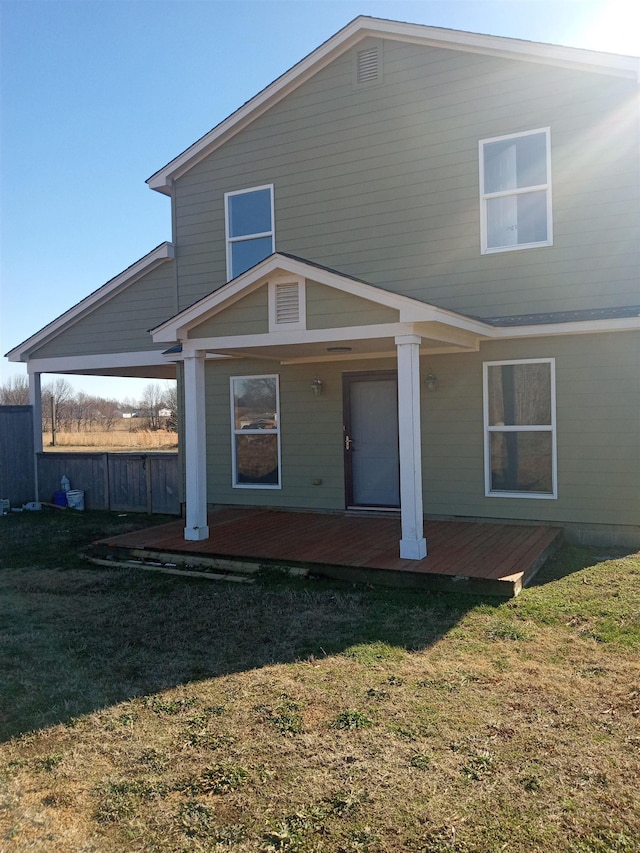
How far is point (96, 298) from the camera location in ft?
38.9

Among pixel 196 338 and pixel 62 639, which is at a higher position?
pixel 196 338

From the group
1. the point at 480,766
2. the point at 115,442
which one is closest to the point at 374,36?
the point at 480,766

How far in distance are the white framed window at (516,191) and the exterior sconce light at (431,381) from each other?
1705 millimetres

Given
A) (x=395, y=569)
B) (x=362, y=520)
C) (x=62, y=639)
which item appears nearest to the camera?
(x=62, y=639)

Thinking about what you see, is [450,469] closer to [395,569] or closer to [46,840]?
[395,569]

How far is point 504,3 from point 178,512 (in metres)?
8.87

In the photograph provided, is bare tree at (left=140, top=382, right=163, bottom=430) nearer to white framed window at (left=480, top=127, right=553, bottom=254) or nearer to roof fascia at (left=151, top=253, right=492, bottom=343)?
roof fascia at (left=151, top=253, right=492, bottom=343)

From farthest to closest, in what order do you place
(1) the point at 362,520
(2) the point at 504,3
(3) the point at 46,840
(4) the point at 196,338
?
(1) the point at 362,520
(2) the point at 504,3
(4) the point at 196,338
(3) the point at 46,840

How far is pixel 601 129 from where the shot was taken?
7.80 metres

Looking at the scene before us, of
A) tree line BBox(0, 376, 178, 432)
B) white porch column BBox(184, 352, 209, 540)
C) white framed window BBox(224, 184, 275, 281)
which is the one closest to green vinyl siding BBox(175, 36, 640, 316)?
white framed window BBox(224, 184, 275, 281)

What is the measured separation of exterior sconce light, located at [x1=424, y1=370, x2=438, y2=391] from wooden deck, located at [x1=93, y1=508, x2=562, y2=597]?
177 cm

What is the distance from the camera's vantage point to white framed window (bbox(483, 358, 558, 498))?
813cm

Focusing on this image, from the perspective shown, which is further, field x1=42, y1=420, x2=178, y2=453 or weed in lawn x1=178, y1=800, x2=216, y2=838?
field x1=42, y1=420, x2=178, y2=453

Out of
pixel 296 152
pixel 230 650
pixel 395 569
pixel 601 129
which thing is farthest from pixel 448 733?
pixel 296 152
